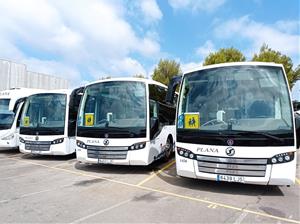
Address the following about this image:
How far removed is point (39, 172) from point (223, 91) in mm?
5642

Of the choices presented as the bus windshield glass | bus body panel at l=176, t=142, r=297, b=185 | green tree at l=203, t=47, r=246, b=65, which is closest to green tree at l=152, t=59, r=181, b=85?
green tree at l=203, t=47, r=246, b=65

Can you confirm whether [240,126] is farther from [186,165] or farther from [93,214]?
[93,214]

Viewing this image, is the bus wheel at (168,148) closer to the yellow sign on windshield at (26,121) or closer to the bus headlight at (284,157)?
the bus headlight at (284,157)

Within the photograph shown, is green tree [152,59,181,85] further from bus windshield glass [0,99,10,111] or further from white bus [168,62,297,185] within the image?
white bus [168,62,297,185]

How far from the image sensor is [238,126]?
208 inches

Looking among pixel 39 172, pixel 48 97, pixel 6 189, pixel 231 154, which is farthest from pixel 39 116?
pixel 231 154

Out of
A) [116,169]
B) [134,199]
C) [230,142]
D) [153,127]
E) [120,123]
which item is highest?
[120,123]

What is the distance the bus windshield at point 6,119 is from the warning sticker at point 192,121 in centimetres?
864

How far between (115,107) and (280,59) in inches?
1040

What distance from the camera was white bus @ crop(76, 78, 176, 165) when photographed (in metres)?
7.12

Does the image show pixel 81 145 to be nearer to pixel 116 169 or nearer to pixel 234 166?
pixel 116 169

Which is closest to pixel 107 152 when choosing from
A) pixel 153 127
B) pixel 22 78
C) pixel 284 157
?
pixel 153 127

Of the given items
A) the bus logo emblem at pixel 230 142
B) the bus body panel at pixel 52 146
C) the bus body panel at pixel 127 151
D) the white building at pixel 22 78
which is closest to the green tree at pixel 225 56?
the white building at pixel 22 78

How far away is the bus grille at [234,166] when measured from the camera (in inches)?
200
